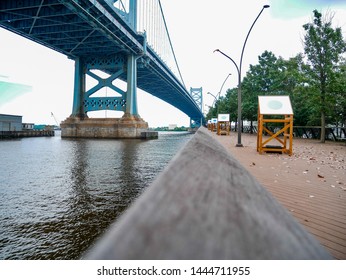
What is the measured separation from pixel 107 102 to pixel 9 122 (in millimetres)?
14662

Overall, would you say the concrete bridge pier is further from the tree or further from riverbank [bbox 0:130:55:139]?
the tree

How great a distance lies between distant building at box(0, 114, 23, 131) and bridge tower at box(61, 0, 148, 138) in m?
9.58

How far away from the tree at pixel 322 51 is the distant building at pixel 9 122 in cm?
3503

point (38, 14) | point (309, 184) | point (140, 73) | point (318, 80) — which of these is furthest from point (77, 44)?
point (309, 184)

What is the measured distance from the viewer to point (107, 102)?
89.9ft

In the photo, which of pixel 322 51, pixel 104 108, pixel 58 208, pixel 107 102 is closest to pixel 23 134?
pixel 104 108

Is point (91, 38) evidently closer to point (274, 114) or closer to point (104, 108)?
point (104, 108)

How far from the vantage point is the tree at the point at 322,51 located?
13.2m

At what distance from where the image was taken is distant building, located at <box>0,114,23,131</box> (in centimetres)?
2880

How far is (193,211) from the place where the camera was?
36 cm

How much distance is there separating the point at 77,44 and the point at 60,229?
28.0 m

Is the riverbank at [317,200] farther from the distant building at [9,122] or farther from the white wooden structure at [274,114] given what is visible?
the distant building at [9,122]

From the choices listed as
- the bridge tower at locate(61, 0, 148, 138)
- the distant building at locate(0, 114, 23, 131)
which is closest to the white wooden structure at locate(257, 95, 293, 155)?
the bridge tower at locate(61, 0, 148, 138)

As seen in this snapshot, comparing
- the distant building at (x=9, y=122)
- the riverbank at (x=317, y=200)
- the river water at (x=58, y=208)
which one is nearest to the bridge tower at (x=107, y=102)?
the distant building at (x=9, y=122)
